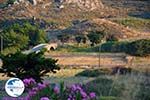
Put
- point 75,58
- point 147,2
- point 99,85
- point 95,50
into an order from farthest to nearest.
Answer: point 147,2
point 95,50
point 75,58
point 99,85

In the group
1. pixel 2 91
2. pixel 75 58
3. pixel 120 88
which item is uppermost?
pixel 120 88

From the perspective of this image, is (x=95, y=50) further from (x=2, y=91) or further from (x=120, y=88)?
(x=120, y=88)

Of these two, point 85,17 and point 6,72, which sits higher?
point 6,72

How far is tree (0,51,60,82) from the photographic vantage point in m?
18.1

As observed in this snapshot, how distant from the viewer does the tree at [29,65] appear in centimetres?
1811

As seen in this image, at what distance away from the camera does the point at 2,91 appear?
18.0 metres

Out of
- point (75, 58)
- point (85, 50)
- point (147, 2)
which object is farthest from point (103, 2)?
point (75, 58)

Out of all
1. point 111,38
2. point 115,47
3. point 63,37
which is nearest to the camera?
point 115,47

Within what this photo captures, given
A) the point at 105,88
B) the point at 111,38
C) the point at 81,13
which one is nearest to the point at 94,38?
the point at 111,38

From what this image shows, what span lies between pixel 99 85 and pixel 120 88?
8.76 ft

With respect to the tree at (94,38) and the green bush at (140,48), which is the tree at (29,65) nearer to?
the green bush at (140,48)

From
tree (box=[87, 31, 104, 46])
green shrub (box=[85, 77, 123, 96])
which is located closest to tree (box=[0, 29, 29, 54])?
tree (box=[87, 31, 104, 46])

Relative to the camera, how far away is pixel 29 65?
60.6ft

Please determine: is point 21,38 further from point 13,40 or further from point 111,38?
point 111,38
